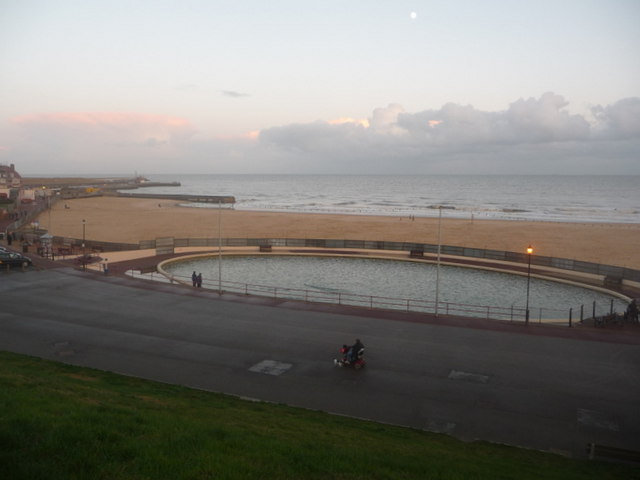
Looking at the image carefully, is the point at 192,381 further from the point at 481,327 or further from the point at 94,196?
the point at 94,196

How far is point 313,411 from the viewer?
13.7m

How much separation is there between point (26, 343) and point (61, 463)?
535 inches

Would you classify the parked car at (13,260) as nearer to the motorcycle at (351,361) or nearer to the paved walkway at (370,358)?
the paved walkway at (370,358)

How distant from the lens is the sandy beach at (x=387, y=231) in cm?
5079

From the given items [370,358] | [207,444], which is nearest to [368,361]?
[370,358]

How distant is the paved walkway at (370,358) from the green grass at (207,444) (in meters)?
1.70

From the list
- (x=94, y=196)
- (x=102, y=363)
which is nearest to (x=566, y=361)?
(x=102, y=363)

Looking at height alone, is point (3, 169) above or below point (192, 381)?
above

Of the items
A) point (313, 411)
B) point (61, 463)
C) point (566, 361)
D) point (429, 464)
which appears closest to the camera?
point (61, 463)

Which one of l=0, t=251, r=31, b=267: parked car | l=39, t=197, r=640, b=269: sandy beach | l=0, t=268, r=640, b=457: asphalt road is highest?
l=39, t=197, r=640, b=269: sandy beach

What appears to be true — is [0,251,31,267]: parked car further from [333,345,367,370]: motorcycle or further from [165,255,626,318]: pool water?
[333,345,367,370]: motorcycle

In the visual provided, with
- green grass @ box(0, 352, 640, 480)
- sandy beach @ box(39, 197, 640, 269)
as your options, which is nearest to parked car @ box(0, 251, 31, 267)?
sandy beach @ box(39, 197, 640, 269)

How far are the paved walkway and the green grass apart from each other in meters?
1.70

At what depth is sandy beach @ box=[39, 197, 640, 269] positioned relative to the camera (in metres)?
50.8
